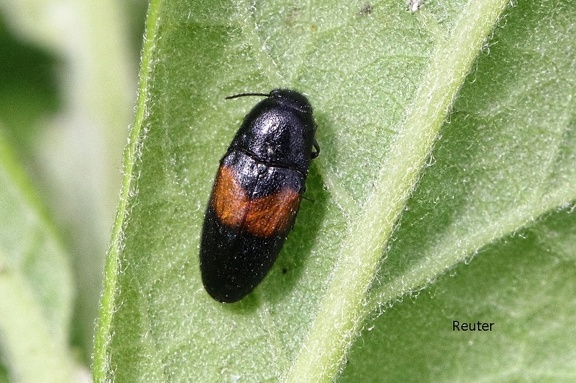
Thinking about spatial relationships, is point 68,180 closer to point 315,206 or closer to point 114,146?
point 114,146

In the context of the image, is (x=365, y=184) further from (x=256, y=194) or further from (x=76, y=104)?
(x=76, y=104)

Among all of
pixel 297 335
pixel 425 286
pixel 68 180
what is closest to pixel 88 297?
pixel 68 180

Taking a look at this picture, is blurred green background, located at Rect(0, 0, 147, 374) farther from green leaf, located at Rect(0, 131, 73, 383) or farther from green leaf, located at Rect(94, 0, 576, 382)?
green leaf, located at Rect(94, 0, 576, 382)

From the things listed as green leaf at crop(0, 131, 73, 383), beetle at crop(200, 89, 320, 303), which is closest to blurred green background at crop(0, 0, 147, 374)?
green leaf at crop(0, 131, 73, 383)

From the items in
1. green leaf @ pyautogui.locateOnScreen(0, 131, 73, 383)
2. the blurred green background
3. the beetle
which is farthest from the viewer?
the blurred green background

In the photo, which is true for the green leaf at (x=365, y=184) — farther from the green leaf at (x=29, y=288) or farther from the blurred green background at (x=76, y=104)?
the blurred green background at (x=76, y=104)

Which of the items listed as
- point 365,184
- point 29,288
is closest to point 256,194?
point 365,184
